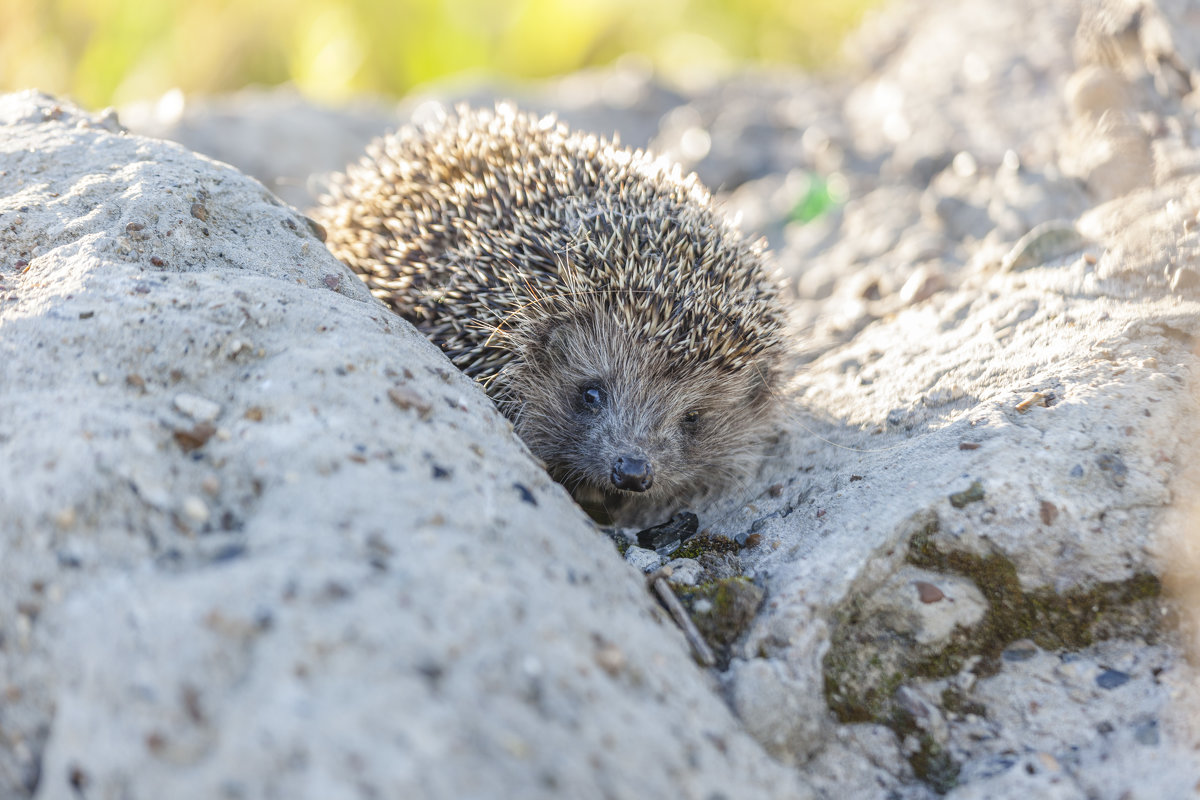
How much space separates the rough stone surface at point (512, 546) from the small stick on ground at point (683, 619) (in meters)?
0.09

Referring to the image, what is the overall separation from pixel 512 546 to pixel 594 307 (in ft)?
6.50

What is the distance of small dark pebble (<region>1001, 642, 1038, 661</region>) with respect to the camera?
278 centimetres

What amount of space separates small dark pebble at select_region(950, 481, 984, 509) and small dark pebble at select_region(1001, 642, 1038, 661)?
0.46m

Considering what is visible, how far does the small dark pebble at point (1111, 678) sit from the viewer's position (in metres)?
2.66

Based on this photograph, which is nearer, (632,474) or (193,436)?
(193,436)

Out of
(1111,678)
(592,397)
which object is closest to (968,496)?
(1111,678)

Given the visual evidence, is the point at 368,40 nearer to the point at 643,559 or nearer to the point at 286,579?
the point at 643,559

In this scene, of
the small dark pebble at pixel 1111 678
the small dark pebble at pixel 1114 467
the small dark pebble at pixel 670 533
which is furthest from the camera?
the small dark pebble at pixel 670 533

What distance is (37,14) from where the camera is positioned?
10.5 meters

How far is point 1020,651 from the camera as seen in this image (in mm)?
2789

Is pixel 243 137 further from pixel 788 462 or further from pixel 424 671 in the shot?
pixel 424 671

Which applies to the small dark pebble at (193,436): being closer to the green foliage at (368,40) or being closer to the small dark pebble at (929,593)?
the small dark pebble at (929,593)

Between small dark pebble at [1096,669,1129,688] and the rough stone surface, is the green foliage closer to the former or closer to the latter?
the rough stone surface

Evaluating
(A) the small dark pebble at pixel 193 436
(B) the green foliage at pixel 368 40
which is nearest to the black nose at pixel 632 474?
(A) the small dark pebble at pixel 193 436
